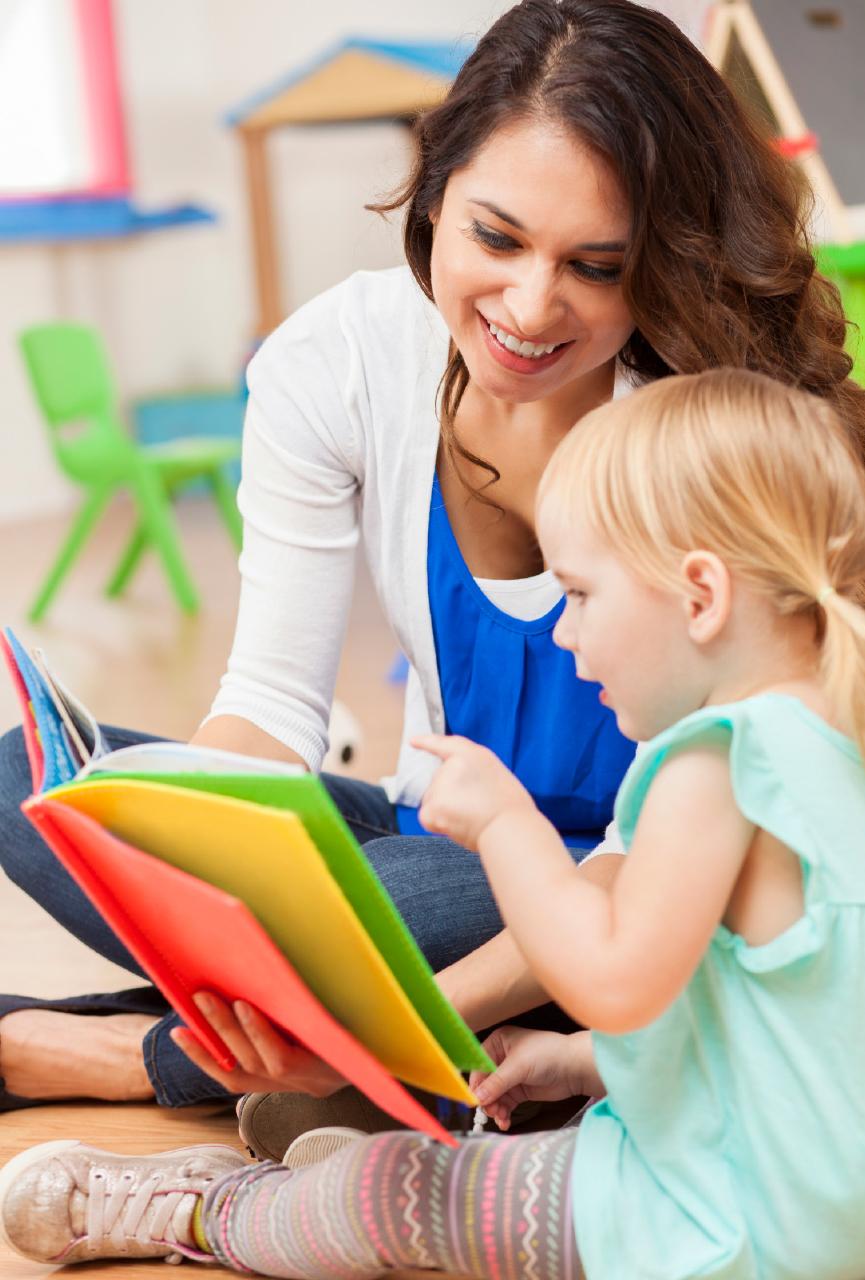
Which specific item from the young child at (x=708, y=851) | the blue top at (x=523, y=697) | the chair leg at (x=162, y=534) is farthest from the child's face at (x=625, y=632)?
the chair leg at (x=162, y=534)

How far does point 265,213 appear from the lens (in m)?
5.10

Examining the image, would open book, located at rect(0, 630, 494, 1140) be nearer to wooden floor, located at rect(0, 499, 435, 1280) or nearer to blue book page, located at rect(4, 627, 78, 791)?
blue book page, located at rect(4, 627, 78, 791)

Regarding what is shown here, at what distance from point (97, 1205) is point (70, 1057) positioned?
0.81 feet

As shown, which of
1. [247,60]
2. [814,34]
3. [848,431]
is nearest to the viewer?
[848,431]

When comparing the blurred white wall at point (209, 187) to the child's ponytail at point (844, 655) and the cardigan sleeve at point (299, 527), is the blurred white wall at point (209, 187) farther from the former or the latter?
the child's ponytail at point (844, 655)

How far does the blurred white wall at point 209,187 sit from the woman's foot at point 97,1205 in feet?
14.2

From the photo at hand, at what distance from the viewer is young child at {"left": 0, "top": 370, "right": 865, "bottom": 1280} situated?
81 centimetres

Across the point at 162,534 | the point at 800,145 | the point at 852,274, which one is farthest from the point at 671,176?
the point at 162,534

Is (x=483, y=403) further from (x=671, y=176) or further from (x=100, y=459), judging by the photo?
(x=100, y=459)

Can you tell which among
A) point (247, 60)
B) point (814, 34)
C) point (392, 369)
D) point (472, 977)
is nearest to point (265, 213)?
point (247, 60)

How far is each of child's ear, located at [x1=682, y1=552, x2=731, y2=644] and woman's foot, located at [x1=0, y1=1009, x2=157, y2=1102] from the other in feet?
2.27

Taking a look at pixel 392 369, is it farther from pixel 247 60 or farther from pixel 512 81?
pixel 247 60

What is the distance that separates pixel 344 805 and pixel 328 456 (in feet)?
1.04

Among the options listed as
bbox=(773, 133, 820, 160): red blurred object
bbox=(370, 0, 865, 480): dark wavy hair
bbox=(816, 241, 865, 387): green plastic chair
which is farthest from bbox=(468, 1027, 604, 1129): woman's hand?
bbox=(773, 133, 820, 160): red blurred object
